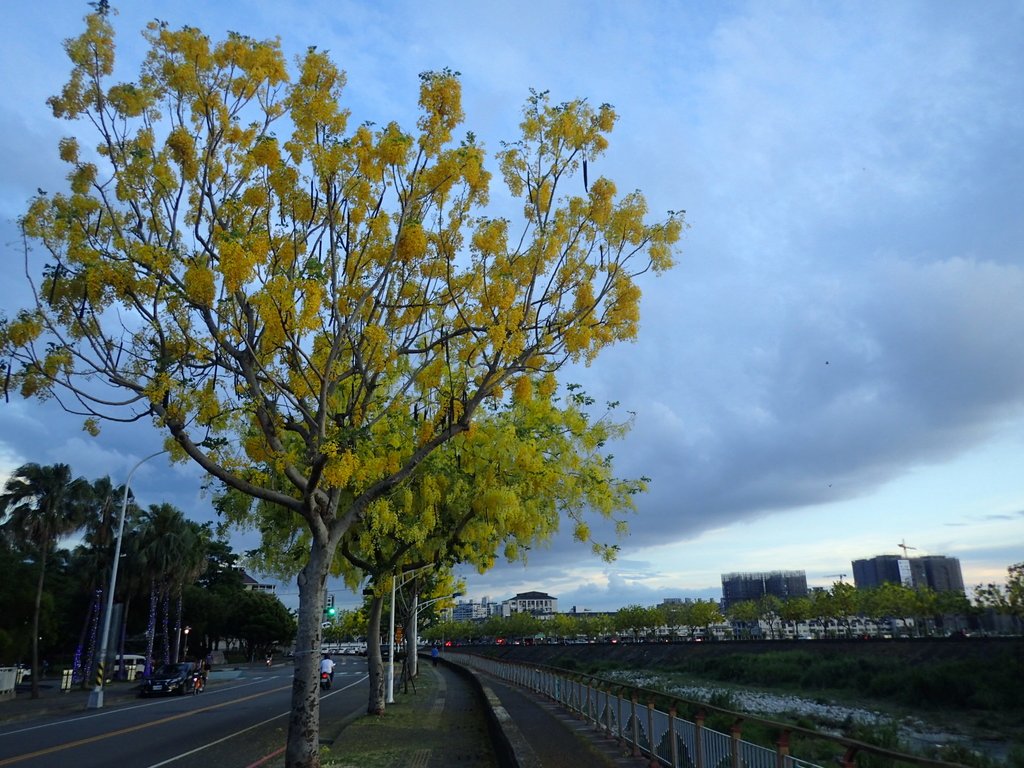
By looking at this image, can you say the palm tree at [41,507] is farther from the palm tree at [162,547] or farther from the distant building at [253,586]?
the distant building at [253,586]

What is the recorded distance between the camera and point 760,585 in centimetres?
16988

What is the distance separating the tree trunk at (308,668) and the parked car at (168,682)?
89.8 ft

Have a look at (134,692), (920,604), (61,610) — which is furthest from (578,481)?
(920,604)

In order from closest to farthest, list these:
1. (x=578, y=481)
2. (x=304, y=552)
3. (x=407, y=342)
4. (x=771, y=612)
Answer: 1. (x=407, y=342)
2. (x=578, y=481)
3. (x=304, y=552)
4. (x=771, y=612)

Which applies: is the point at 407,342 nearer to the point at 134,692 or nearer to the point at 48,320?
the point at 48,320

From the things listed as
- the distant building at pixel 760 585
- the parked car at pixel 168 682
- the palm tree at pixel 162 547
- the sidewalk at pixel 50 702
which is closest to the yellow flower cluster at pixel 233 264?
the sidewalk at pixel 50 702

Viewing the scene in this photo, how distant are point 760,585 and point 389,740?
17095 centimetres

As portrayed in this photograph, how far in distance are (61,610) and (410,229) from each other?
166ft

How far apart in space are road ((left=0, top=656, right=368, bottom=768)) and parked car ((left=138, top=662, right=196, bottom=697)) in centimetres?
368

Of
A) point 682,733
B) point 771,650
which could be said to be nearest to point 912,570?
point 771,650

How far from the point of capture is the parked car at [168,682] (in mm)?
32281

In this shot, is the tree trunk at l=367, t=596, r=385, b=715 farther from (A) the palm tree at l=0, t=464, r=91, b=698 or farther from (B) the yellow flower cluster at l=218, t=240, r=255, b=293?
(A) the palm tree at l=0, t=464, r=91, b=698

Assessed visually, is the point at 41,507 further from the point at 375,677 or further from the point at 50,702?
the point at 375,677

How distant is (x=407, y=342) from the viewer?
11453mm
